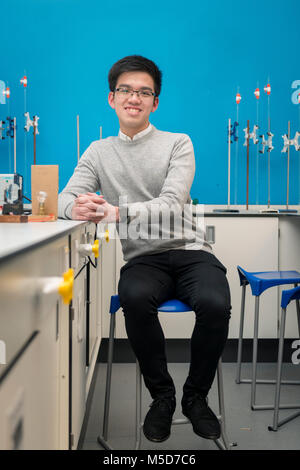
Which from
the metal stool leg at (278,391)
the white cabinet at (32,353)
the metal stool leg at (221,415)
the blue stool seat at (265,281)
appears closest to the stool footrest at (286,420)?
the metal stool leg at (278,391)

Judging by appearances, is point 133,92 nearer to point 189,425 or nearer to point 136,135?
point 136,135

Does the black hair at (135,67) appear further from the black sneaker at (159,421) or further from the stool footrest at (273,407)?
the stool footrest at (273,407)

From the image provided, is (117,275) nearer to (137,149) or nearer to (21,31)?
(137,149)

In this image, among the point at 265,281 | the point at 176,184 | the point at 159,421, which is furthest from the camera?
the point at 265,281

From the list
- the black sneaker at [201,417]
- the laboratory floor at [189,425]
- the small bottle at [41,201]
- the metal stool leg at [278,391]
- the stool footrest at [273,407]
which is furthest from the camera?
the stool footrest at [273,407]

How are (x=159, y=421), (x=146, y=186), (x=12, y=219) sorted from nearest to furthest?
(x=12, y=219) → (x=159, y=421) → (x=146, y=186)

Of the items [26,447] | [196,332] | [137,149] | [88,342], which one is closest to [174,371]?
[88,342]

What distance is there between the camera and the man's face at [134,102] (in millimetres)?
1722

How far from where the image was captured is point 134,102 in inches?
67.7

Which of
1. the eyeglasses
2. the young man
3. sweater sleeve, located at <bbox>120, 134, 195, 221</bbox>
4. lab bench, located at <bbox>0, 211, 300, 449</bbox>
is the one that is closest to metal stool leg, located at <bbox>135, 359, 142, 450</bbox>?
the young man

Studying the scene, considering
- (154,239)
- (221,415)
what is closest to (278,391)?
(221,415)

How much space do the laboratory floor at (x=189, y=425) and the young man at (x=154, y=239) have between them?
373 mm

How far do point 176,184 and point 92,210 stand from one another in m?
0.31

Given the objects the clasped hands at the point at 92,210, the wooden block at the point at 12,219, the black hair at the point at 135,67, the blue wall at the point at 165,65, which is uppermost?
the blue wall at the point at 165,65
